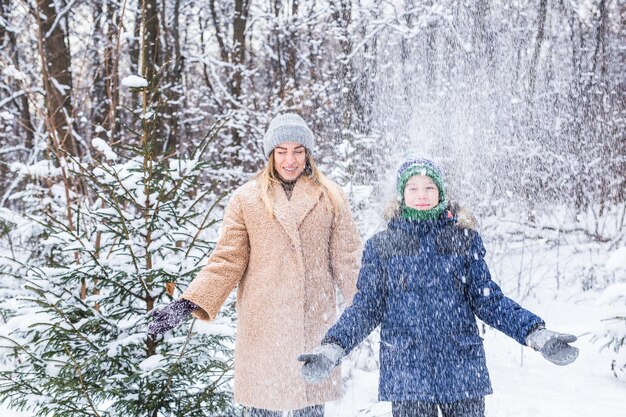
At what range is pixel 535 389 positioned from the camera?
4.38 metres

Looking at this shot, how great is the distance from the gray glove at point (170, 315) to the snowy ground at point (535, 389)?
73.7 inches

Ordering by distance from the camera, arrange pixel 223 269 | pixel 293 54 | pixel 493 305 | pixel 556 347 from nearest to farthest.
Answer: pixel 556 347
pixel 493 305
pixel 223 269
pixel 293 54

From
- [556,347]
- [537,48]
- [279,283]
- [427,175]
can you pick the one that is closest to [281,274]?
[279,283]

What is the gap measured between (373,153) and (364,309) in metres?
8.34

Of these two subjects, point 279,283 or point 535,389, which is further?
point 535,389

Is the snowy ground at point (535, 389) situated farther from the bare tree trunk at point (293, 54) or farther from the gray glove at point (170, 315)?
the bare tree trunk at point (293, 54)

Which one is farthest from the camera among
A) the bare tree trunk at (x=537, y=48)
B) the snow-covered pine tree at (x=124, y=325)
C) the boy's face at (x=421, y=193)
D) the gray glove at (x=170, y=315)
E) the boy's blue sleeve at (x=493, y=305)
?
the bare tree trunk at (x=537, y=48)

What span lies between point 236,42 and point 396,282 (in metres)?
11.5

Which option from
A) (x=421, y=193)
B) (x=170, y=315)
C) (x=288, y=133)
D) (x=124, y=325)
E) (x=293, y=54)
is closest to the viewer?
(x=421, y=193)

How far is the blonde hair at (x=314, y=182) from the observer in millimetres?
2669

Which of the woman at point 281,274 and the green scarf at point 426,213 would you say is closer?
the green scarf at point 426,213

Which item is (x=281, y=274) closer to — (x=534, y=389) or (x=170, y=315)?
(x=170, y=315)

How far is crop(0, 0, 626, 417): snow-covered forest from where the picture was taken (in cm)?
298

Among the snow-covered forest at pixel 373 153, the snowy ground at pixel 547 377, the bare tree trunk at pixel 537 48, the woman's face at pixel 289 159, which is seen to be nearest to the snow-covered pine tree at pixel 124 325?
the snow-covered forest at pixel 373 153
